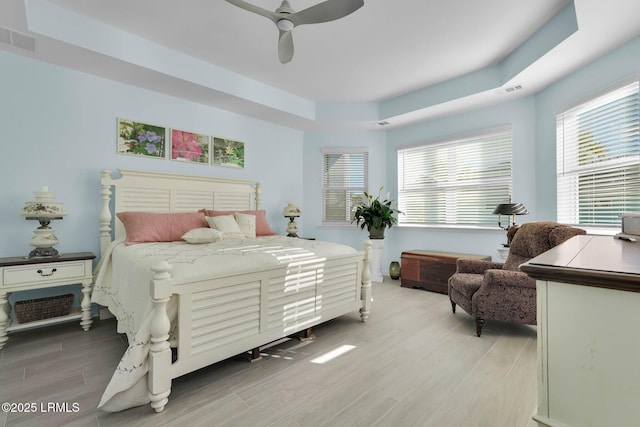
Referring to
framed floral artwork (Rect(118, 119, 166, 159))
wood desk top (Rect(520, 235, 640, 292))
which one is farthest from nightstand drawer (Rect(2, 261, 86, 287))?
wood desk top (Rect(520, 235, 640, 292))

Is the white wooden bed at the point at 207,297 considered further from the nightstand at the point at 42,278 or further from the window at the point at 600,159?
the window at the point at 600,159

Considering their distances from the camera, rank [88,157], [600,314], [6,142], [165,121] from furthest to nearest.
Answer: [165,121] → [88,157] → [6,142] → [600,314]

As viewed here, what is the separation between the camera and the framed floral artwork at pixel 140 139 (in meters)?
3.42

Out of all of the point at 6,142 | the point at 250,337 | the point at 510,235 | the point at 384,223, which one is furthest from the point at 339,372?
the point at 6,142

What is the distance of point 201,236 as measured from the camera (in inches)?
119

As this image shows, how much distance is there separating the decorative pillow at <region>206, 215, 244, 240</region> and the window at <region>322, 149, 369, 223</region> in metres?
2.24

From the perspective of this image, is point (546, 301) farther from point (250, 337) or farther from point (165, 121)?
point (165, 121)

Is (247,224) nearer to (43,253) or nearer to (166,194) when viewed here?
(166,194)

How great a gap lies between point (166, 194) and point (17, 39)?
1837mm

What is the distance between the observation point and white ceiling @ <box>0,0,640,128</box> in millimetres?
2546

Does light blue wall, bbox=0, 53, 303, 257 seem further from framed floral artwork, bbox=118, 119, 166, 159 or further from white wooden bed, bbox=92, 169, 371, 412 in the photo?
white wooden bed, bbox=92, 169, 371, 412

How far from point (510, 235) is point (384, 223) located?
187 centimetres

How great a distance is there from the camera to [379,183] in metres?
5.45

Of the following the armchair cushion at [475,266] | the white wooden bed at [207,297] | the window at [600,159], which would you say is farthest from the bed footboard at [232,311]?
the window at [600,159]
